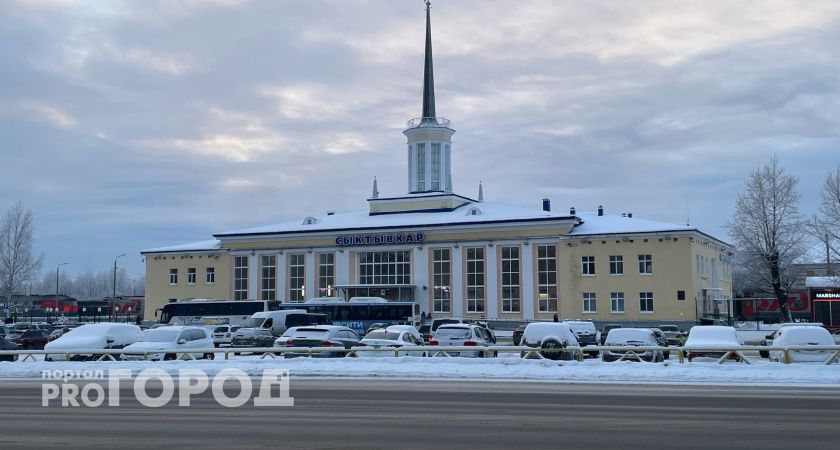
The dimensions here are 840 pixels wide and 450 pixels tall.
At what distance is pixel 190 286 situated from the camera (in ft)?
264

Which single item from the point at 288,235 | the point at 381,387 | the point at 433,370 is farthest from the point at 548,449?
the point at 288,235

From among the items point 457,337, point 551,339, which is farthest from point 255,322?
point 551,339

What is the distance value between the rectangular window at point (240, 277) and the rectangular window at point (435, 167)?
1947 cm

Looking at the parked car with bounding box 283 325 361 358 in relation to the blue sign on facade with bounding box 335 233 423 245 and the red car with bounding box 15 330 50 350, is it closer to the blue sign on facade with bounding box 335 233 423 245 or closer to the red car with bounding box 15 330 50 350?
the red car with bounding box 15 330 50 350

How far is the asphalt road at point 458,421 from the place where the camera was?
482 inches

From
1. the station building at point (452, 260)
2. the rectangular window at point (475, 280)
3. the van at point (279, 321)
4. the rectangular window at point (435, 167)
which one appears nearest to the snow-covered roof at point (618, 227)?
the station building at point (452, 260)

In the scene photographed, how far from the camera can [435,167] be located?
80188mm

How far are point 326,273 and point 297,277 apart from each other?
303 centimetres

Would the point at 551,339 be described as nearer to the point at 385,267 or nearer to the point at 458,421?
the point at 458,421

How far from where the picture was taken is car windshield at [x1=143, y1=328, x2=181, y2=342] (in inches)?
1260

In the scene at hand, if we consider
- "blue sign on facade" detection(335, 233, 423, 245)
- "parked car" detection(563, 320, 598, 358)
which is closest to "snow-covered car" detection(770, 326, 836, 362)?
"parked car" detection(563, 320, 598, 358)

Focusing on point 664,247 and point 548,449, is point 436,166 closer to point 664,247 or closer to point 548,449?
point 664,247

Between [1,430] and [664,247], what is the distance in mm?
56518

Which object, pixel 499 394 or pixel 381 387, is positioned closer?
pixel 499 394
